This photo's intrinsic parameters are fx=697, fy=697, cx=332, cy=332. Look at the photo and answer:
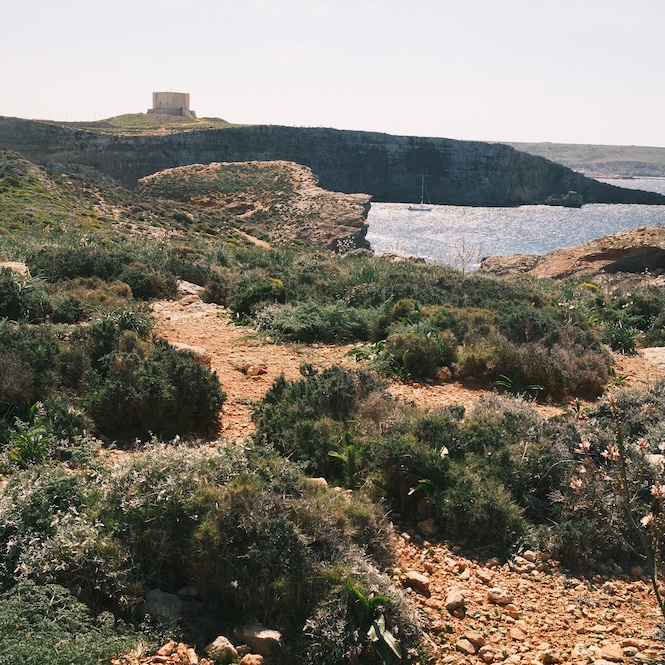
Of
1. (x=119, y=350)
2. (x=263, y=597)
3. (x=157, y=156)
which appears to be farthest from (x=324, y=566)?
(x=157, y=156)

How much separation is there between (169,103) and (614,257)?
333 ft

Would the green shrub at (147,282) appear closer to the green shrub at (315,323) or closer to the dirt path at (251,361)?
the dirt path at (251,361)

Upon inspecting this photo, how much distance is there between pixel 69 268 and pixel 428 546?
8.75 metres

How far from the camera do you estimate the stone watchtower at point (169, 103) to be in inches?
4481

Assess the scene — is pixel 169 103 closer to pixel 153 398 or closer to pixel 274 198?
pixel 274 198

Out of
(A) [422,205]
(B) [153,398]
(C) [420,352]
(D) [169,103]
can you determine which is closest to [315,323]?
(C) [420,352]

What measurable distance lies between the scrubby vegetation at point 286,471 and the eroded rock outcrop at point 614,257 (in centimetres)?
1774

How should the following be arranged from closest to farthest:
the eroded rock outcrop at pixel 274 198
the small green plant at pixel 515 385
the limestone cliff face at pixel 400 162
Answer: the small green plant at pixel 515 385 < the eroded rock outcrop at pixel 274 198 < the limestone cliff face at pixel 400 162

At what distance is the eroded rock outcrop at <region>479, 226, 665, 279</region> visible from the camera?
26.2 m

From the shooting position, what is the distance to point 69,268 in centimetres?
1158

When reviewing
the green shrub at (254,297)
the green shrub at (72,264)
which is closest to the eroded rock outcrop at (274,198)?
the green shrub at (72,264)

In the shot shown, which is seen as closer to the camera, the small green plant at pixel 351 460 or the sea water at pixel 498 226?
the small green plant at pixel 351 460

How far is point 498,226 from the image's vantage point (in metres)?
82.2

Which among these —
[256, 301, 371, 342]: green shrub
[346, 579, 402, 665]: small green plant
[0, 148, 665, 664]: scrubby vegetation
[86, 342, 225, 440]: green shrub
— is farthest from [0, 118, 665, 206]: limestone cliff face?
[346, 579, 402, 665]: small green plant
